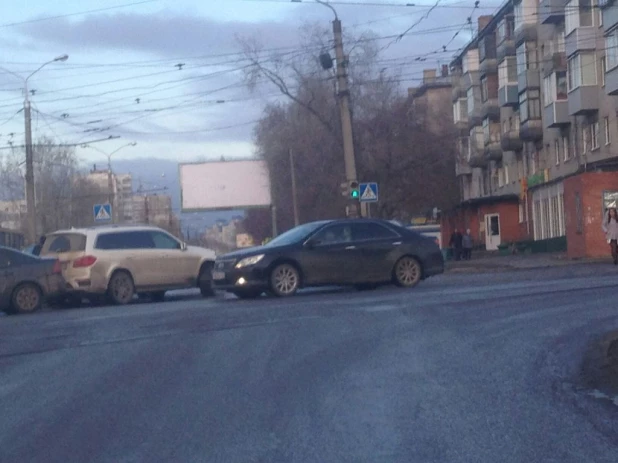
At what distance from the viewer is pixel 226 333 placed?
1347 cm

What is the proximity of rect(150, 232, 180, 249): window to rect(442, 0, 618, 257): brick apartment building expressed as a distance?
15308 millimetres

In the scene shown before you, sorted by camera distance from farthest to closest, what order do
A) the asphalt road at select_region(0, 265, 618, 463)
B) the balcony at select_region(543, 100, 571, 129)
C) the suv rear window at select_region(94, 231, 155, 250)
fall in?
the balcony at select_region(543, 100, 571, 129) → the suv rear window at select_region(94, 231, 155, 250) → the asphalt road at select_region(0, 265, 618, 463)

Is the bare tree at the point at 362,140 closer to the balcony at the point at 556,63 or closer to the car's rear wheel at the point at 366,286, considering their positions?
the balcony at the point at 556,63

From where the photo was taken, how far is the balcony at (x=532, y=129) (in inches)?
2254

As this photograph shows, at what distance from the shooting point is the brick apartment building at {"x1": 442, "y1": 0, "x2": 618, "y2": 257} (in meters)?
34.6

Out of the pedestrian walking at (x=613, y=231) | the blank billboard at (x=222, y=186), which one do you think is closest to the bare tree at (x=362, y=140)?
the blank billboard at (x=222, y=186)

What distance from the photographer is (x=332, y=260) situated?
2023 cm

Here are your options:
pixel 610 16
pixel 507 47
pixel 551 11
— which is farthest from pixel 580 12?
pixel 507 47

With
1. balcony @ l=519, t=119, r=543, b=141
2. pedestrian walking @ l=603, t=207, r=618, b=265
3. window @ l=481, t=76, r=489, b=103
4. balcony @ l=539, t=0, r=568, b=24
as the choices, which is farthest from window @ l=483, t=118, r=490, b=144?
pedestrian walking @ l=603, t=207, r=618, b=265

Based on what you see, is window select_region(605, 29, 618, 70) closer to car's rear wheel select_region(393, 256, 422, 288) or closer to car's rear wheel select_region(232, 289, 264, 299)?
car's rear wheel select_region(393, 256, 422, 288)

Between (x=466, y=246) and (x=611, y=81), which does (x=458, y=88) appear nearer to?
(x=466, y=246)

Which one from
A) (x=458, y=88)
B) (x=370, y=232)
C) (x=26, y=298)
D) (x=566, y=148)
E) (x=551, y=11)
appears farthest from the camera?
(x=458, y=88)

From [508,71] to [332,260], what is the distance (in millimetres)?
43481

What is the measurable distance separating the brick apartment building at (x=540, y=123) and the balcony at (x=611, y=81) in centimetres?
4
